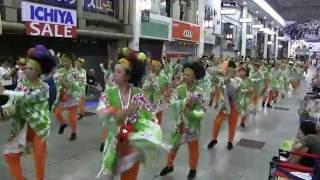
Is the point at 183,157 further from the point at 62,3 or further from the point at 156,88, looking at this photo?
the point at 62,3

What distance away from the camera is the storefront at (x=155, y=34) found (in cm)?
1644

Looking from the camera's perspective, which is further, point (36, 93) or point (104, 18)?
point (104, 18)

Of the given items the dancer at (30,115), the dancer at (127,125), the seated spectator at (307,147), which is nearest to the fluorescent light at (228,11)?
the seated spectator at (307,147)

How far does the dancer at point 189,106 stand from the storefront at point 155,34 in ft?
35.8

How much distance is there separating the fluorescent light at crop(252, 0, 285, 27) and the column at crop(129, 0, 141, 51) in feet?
58.1

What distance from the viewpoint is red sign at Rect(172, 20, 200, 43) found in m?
19.5

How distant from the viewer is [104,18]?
13.9 m

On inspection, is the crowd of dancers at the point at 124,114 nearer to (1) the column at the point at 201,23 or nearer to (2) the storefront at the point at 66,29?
(2) the storefront at the point at 66,29

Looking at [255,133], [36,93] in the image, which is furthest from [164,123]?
[36,93]

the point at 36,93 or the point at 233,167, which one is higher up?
the point at 36,93

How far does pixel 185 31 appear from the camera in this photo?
67.2 ft

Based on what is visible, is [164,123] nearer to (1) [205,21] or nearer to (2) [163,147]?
(2) [163,147]

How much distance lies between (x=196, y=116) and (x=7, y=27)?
20.6ft

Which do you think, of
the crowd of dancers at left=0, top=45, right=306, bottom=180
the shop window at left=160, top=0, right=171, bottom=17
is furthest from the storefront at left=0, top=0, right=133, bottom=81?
the shop window at left=160, top=0, right=171, bottom=17
